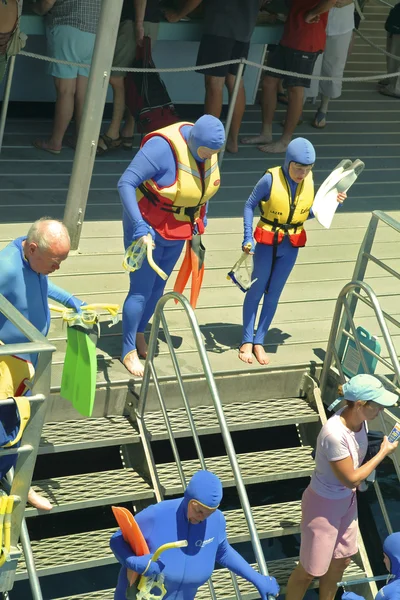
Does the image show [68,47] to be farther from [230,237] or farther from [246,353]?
[246,353]

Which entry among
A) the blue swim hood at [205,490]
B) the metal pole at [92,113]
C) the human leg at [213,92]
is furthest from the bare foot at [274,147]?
the blue swim hood at [205,490]

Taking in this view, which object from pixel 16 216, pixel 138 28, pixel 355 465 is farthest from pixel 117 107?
pixel 355 465

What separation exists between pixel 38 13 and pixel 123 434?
399cm

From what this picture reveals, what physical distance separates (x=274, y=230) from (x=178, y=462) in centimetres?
157

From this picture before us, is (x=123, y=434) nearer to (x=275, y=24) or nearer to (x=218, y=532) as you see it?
(x=218, y=532)

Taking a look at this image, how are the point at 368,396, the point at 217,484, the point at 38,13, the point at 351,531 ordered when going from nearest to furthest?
1. the point at 217,484
2. the point at 368,396
3. the point at 351,531
4. the point at 38,13

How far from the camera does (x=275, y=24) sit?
990 centimetres

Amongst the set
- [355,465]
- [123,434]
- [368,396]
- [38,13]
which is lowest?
[123,434]

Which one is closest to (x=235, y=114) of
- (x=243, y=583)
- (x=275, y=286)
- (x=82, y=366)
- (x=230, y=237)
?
(x=230, y=237)

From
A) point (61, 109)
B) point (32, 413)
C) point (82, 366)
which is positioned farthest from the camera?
point (61, 109)

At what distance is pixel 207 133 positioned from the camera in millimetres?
5914

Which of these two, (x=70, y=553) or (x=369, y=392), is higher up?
(x=369, y=392)

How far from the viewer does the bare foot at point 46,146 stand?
8.95 meters

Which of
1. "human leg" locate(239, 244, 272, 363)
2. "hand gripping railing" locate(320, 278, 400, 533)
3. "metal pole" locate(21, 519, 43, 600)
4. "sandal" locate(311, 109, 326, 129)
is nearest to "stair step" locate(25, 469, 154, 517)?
"metal pole" locate(21, 519, 43, 600)
